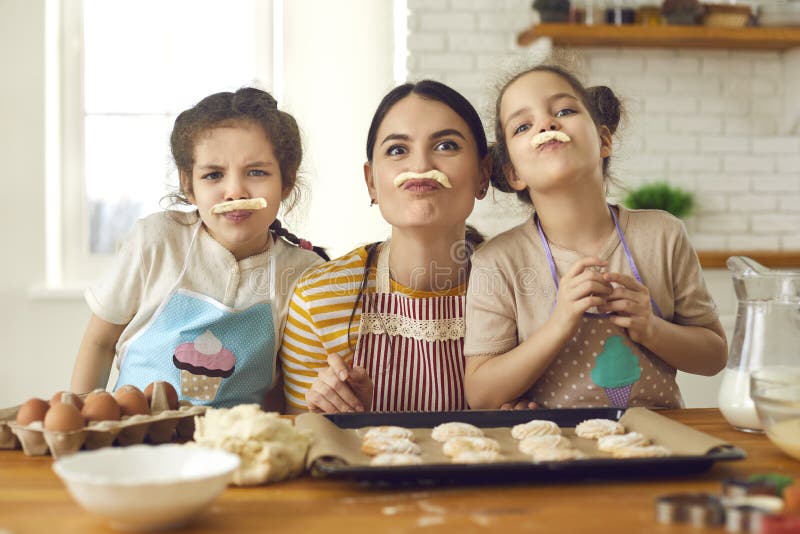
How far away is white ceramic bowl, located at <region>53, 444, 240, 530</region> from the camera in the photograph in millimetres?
767

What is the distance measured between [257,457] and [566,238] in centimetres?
97

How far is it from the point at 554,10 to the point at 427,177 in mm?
2438

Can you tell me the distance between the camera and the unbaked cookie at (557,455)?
100cm

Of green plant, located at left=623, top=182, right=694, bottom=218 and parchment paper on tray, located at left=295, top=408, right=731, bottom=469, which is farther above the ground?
green plant, located at left=623, top=182, right=694, bottom=218

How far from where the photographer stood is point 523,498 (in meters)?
0.91

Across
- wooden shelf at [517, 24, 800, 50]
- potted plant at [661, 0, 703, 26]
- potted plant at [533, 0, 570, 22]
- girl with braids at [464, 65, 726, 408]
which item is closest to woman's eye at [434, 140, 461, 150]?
girl with braids at [464, 65, 726, 408]

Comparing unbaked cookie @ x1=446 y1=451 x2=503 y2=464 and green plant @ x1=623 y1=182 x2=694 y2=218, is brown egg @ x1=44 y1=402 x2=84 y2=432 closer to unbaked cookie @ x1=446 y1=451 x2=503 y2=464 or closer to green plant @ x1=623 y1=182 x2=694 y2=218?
unbaked cookie @ x1=446 y1=451 x2=503 y2=464

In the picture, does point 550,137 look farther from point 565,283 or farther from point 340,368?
point 340,368

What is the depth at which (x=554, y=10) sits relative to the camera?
3830 millimetres

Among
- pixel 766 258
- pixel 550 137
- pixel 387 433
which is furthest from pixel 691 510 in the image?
pixel 766 258

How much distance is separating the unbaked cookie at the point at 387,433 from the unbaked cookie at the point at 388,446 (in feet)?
0.05

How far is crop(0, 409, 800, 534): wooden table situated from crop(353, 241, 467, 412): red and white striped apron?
2.47 feet

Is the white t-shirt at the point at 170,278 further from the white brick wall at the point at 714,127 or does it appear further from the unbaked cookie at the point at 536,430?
the white brick wall at the point at 714,127

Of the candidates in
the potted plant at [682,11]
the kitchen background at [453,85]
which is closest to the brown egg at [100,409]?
the kitchen background at [453,85]
